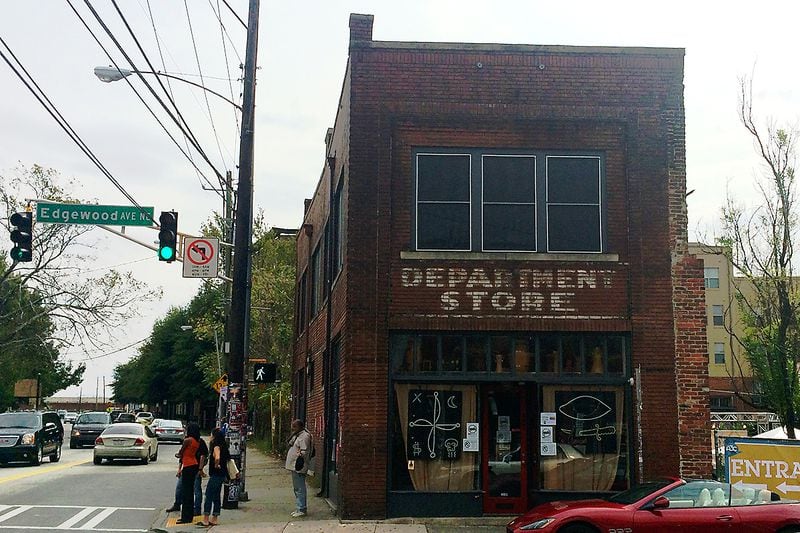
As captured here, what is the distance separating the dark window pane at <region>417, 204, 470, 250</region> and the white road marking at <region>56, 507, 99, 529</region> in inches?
290

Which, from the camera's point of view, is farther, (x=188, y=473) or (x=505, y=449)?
(x=505, y=449)

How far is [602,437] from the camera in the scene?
15.3m

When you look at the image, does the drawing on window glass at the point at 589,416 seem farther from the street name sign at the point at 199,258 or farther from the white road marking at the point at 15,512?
the white road marking at the point at 15,512

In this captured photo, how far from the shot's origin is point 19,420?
2884 cm

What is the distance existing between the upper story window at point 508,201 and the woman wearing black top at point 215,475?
4.80 meters

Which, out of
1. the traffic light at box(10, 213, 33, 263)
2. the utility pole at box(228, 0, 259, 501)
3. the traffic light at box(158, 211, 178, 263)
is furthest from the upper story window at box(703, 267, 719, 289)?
the traffic light at box(10, 213, 33, 263)

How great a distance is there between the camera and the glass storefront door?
15109 mm

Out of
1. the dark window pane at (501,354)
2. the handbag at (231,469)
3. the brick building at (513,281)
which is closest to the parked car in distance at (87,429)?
the handbag at (231,469)

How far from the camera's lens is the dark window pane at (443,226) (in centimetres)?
1572

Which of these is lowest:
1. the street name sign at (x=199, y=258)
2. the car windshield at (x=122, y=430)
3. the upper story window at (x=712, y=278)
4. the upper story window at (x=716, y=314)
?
the car windshield at (x=122, y=430)

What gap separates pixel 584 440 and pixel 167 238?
8.50 m

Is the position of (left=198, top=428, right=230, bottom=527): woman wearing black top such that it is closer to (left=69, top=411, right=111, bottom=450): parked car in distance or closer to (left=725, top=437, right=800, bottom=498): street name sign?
(left=725, top=437, right=800, bottom=498): street name sign

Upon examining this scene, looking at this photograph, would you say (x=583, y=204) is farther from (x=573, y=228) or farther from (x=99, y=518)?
(x=99, y=518)

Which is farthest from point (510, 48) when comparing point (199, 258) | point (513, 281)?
point (199, 258)
